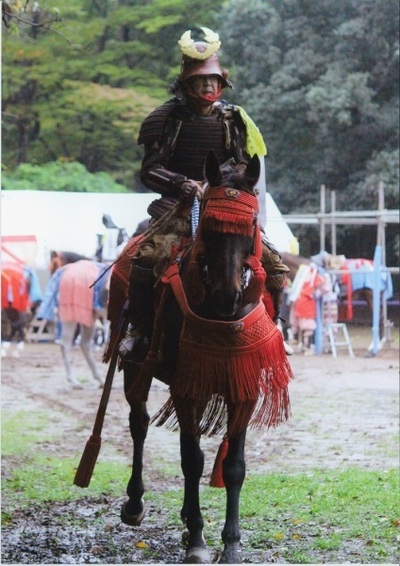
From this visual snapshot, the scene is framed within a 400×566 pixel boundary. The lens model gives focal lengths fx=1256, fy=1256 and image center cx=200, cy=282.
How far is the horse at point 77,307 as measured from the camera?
59.6 ft

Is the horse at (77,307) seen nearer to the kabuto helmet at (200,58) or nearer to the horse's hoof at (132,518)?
the horse's hoof at (132,518)

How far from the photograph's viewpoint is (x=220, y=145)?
6980 mm

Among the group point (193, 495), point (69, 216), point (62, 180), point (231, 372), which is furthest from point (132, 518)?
point (62, 180)

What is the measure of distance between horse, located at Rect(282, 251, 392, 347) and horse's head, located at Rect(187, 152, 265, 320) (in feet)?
65.9

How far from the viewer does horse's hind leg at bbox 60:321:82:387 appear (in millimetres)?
18219

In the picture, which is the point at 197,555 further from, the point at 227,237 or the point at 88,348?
the point at 88,348

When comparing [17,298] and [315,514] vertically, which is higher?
[17,298]

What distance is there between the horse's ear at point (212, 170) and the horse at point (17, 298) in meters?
18.3

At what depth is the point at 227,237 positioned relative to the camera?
577cm

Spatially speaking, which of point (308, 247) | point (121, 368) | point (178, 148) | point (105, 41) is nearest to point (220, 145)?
point (178, 148)

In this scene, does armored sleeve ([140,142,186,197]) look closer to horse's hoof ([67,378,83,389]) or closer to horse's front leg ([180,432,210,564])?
horse's front leg ([180,432,210,564])

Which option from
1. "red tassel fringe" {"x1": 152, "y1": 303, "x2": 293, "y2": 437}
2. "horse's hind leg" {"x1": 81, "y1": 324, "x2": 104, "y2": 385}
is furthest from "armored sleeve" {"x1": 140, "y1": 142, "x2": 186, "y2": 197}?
"horse's hind leg" {"x1": 81, "y1": 324, "x2": 104, "y2": 385}

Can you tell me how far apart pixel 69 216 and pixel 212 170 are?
1935 centimetres

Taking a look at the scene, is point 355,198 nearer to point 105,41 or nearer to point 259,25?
point 259,25
